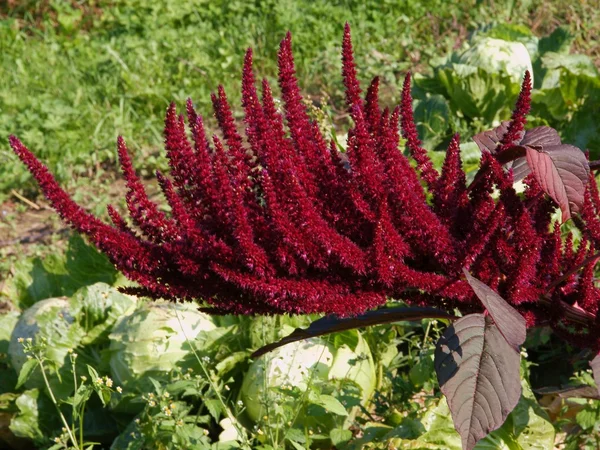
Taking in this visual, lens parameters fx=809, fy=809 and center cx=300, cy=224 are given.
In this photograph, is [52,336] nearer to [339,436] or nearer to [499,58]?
[339,436]

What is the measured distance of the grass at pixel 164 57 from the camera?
14.1 ft

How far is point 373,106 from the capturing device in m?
1.16

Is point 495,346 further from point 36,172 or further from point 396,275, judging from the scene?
point 36,172

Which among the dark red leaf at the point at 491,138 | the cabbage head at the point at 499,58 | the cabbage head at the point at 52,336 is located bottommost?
the cabbage head at the point at 52,336

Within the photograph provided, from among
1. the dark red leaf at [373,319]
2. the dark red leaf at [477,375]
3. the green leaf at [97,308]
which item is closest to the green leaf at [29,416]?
the green leaf at [97,308]

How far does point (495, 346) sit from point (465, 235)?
0.16 m

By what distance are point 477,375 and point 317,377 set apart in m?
1.00

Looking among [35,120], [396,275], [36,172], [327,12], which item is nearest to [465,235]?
[396,275]

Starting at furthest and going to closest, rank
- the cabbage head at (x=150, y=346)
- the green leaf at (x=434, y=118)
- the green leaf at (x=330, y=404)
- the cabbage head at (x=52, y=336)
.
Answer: the green leaf at (x=434, y=118), the cabbage head at (x=52, y=336), the cabbage head at (x=150, y=346), the green leaf at (x=330, y=404)

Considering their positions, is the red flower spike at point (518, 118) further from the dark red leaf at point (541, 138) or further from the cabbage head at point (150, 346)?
the cabbage head at point (150, 346)

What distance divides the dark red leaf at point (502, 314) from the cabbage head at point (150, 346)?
1374mm

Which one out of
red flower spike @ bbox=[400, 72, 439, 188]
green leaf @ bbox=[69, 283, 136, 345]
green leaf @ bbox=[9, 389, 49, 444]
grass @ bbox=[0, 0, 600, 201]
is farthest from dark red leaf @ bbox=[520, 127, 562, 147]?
grass @ bbox=[0, 0, 600, 201]

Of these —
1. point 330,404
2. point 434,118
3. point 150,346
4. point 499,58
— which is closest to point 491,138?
point 330,404

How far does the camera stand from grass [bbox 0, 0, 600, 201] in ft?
14.1
